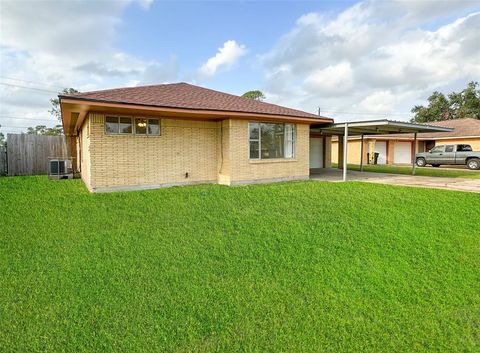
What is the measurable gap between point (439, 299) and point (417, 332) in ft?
2.99

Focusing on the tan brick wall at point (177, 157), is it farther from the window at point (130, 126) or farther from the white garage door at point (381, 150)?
the white garage door at point (381, 150)

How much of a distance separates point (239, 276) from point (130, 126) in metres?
6.51

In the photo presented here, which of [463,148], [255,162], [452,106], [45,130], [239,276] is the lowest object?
[239,276]

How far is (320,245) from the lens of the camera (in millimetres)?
5469

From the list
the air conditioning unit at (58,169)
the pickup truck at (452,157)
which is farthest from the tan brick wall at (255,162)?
the pickup truck at (452,157)

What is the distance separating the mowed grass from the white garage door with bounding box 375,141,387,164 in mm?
19815

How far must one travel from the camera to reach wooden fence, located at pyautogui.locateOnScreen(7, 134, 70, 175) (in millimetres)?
14742

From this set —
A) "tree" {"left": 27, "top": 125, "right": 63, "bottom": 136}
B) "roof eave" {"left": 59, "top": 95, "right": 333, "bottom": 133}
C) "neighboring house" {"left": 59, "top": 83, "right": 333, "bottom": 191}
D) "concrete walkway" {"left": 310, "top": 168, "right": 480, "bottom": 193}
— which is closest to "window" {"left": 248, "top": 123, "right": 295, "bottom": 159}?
"neighboring house" {"left": 59, "top": 83, "right": 333, "bottom": 191}

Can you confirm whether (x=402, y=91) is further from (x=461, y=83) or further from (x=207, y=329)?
(x=207, y=329)

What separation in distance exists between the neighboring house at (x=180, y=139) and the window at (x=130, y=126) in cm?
3

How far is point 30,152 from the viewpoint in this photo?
15.2 m

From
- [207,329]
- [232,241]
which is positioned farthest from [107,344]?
[232,241]

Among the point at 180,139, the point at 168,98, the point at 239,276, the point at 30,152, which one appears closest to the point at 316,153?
the point at 180,139

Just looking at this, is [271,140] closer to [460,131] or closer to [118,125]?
[118,125]
